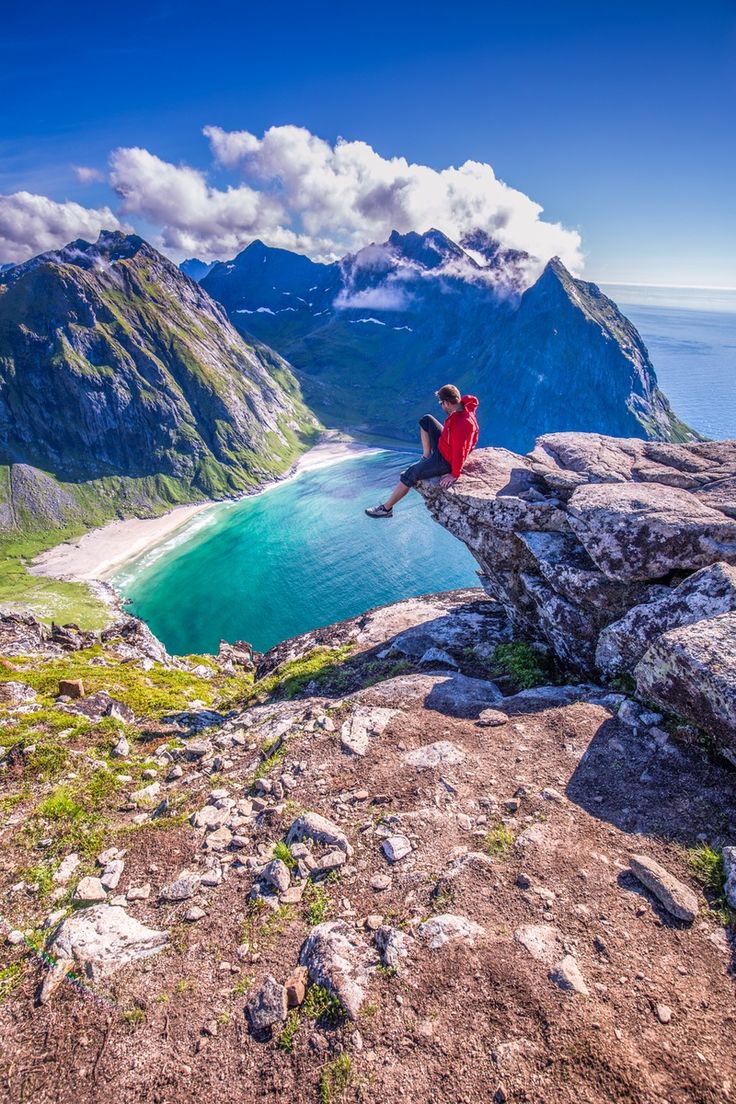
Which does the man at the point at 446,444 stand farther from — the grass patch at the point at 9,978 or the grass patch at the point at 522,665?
the grass patch at the point at 9,978

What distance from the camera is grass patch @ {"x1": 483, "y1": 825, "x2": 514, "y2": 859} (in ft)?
26.1

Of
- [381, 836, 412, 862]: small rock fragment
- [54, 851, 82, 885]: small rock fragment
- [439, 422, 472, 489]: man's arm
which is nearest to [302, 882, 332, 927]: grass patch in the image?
[381, 836, 412, 862]: small rock fragment

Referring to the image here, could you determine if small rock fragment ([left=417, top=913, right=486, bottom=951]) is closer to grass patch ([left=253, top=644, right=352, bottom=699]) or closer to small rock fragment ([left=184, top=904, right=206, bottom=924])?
small rock fragment ([left=184, top=904, right=206, bottom=924])

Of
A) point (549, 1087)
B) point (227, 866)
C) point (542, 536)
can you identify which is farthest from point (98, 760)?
point (542, 536)

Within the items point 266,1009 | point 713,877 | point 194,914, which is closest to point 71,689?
point 194,914

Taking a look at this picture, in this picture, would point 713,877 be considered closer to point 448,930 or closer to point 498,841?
point 498,841

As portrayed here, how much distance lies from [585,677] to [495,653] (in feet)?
10.9

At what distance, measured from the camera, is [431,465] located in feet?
67.9

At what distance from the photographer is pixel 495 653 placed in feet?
58.2

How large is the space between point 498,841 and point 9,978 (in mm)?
7538

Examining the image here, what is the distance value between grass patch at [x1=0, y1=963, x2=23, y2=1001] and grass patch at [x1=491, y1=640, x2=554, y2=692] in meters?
12.9

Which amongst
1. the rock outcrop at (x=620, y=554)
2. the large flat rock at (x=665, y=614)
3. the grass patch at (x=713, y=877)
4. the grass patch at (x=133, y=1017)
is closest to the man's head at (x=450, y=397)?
the rock outcrop at (x=620, y=554)

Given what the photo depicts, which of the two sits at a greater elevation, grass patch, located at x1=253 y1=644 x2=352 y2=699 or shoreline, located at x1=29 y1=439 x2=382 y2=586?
grass patch, located at x1=253 y1=644 x2=352 y2=699

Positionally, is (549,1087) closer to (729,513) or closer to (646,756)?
(646,756)
